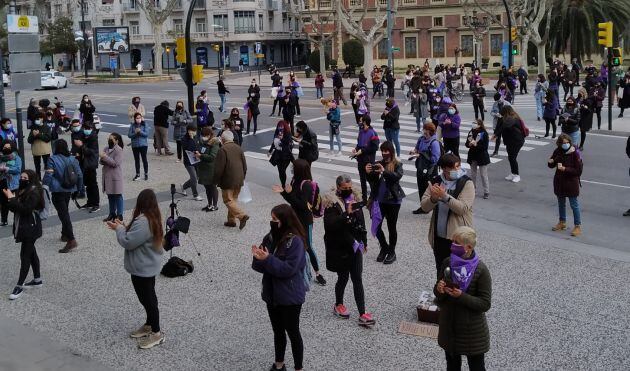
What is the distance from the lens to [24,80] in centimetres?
1473

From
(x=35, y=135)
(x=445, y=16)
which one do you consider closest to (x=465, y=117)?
(x=35, y=135)

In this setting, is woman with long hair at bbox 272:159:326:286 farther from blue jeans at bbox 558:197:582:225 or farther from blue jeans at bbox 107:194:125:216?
blue jeans at bbox 558:197:582:225

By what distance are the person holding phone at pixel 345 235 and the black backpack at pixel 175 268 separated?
2.89 m

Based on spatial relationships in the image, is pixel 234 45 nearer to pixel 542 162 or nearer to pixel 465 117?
pixel 465 117

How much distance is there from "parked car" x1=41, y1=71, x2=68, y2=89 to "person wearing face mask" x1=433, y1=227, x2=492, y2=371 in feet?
161

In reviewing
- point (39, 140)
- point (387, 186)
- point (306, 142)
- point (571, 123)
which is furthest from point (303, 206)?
point (39, 140)

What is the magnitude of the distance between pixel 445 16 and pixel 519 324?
2626 inches

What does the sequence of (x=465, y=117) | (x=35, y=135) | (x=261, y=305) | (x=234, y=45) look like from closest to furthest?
(x=261, y=305)
(x=35, y=135)
(x=465, y=117)
(x=234, y=45)

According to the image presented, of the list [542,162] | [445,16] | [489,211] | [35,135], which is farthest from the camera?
[445,16]

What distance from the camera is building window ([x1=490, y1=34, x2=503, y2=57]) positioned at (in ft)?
230

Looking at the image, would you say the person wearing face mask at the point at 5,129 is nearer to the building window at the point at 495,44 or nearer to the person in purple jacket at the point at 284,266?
the person in purple jacket at the point at 284,266

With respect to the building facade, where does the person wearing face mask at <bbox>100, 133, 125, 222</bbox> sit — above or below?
below

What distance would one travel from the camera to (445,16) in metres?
71.9

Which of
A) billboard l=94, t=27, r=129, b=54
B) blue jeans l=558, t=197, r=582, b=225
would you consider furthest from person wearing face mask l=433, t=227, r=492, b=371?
billboard l=94, t=27, r=129, b=54
